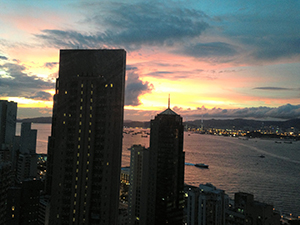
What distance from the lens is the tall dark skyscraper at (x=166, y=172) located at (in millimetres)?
54125

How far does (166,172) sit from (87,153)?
76.8 feet

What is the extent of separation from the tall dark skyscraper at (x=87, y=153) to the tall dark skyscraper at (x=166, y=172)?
1714cm

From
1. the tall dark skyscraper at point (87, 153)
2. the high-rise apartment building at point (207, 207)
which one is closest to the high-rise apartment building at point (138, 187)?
the high-rise apartment building at point (207, 207)

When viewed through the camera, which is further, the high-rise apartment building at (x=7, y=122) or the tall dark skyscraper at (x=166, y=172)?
the high-rise apartment building at (x=7, y=122)

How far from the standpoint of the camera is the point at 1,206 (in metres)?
49.1

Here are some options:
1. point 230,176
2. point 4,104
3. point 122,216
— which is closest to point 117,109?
point 122,216

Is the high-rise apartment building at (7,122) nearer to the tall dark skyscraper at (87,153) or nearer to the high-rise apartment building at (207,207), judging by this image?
the tall dark skyscraper at (87,153)

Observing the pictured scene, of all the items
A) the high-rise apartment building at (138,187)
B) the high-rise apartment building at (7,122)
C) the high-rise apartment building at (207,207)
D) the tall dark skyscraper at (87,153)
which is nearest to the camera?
the tall dark skyscraper at (87,153)

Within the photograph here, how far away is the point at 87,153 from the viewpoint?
39.7m

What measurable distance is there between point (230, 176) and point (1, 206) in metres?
92.9

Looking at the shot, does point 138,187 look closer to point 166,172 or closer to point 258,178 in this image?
point 166,172

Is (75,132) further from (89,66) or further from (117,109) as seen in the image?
(89,66)

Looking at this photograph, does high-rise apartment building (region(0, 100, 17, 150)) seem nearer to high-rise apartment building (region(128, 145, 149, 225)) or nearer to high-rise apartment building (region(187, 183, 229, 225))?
high-rise apartment building (region(128, 145, 149, 225))

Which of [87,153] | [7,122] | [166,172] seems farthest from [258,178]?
[7,122]
